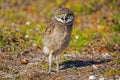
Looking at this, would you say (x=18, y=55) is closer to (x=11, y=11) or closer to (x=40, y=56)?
(x=40, y=56)

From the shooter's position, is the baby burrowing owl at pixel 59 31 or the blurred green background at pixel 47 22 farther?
the blurred green background at pixel 47 22

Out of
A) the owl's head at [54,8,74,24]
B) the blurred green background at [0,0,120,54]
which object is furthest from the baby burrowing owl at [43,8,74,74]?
the blurred green background at [0,0,120,54]

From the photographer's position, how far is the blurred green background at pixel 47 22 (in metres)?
10.4

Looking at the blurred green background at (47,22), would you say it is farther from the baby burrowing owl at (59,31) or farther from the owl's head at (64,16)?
the owl's head at (64,16)

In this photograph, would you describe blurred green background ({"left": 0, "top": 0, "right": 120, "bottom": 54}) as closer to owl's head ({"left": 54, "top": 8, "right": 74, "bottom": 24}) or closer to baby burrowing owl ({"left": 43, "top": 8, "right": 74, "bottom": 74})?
baby burrowing owl ({"left": 43, "top": 8, "right": 74, "bottom": 74})

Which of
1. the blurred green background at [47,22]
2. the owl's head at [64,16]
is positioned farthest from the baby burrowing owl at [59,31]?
the blurred green background at [47,22]

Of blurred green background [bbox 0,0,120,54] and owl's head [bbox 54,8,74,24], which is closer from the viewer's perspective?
owl's head [bbox 54,8,74,24]

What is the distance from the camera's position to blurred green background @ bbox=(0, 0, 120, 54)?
10.4 meters

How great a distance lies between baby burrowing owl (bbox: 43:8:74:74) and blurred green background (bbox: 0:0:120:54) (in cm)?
149

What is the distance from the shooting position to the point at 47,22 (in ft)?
42.6

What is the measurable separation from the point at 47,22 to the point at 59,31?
15.2 feet

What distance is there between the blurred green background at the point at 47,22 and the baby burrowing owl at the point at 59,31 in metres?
1.49

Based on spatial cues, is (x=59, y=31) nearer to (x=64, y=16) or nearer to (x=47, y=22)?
(x=64, y=16)

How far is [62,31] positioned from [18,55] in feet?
5.33
